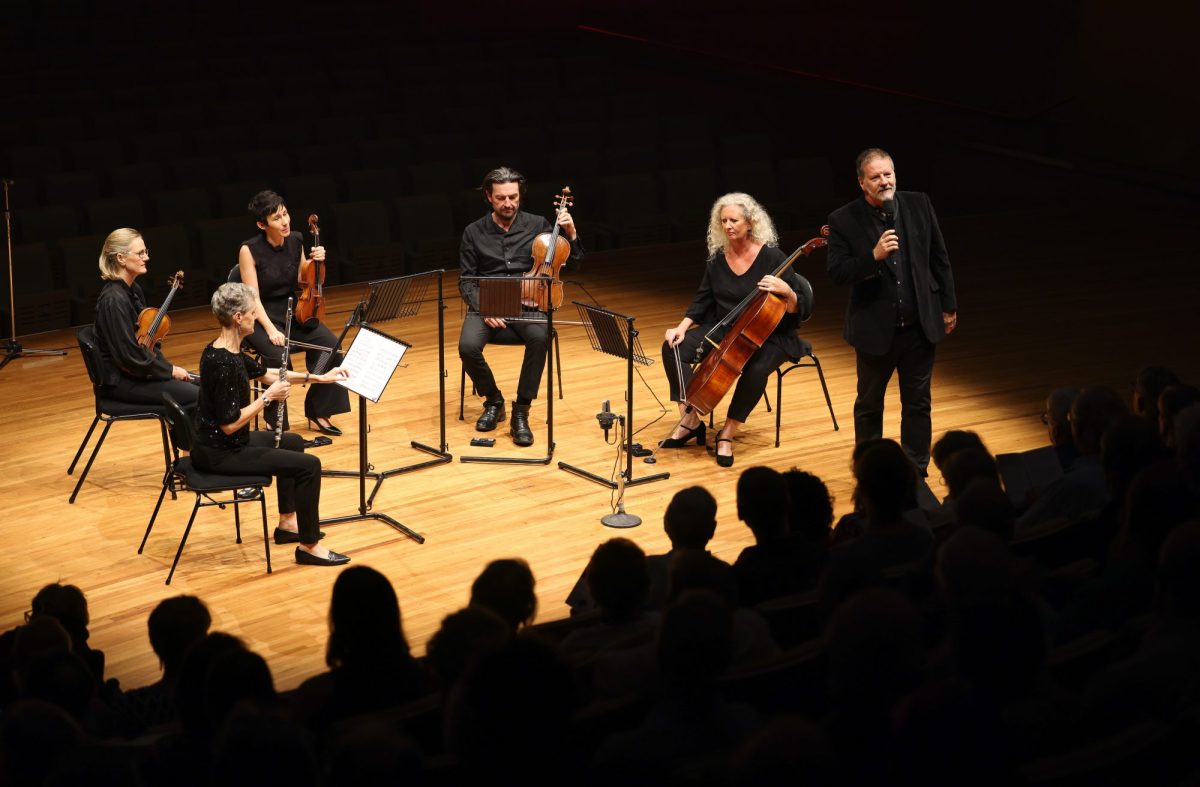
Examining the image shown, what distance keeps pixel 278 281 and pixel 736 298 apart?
6.13ft

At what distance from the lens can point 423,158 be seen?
9.22 meters

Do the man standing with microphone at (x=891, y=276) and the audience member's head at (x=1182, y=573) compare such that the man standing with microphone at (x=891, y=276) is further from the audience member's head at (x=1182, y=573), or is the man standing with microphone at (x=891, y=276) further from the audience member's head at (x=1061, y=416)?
the audience member's head at (x=1182, y=573)

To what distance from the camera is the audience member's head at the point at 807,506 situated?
10.3 feet

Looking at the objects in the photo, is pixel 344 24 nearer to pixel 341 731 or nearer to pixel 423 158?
pixel 423 158

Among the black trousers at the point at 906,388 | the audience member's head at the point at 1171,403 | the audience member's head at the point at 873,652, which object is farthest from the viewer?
the black trousers at the point at 906,388

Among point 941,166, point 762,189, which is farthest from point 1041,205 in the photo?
point 762,189

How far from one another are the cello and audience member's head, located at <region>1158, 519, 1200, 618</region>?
2.67m

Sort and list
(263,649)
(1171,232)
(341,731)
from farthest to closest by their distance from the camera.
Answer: (1171,232), (263,649), (341,731)

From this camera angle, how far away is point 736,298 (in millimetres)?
5242

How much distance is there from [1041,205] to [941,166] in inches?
31.7

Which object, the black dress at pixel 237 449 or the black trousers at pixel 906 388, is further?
the black trousers at pixel 906 388

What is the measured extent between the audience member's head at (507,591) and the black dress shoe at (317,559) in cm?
171

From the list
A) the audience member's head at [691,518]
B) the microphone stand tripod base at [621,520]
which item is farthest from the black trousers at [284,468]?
the audience member's head at [691,518]

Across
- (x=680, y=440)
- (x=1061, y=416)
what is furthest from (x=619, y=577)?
(x=680, y=440)
